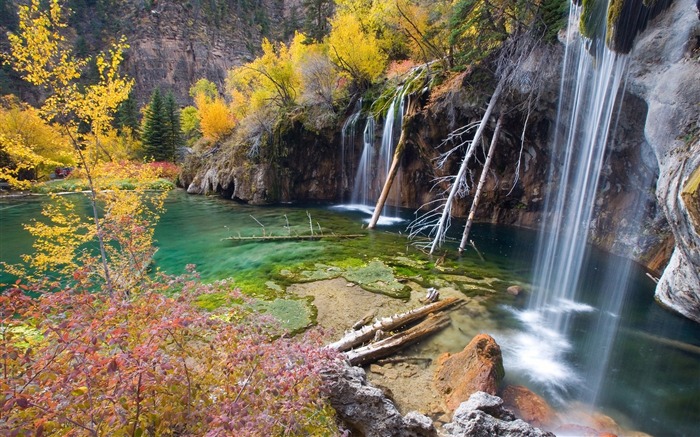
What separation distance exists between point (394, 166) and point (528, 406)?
11.1 metres

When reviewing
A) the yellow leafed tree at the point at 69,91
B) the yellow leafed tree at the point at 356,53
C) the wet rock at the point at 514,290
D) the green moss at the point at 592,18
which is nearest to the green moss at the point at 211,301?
the yellow leafed tree at the point at 69,91

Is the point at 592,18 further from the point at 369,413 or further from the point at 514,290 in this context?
the point at 369,413

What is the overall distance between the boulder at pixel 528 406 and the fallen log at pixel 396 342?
72.7 inches

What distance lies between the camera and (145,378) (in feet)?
7.23

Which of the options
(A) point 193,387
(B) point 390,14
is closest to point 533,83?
(B) point 390,14

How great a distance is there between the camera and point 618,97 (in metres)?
8.77

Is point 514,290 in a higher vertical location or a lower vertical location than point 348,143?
lower

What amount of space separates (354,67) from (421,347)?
19.1 meters

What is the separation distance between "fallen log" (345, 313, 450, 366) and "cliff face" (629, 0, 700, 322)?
4.66 metres

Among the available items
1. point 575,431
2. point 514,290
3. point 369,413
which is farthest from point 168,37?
point 575,431

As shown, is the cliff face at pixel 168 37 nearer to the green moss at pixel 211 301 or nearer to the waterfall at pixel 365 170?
the waterfall at pixel 365 170

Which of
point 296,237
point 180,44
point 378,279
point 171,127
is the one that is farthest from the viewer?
point 180,44

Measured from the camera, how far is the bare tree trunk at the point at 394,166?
14641 millimetres

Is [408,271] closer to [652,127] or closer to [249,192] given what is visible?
[652,127]
